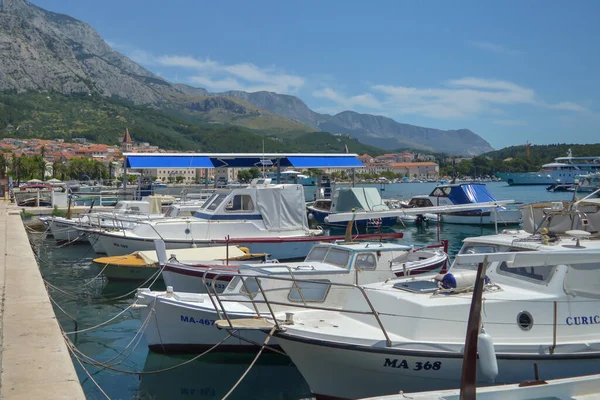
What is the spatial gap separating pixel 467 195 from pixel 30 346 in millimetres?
35513

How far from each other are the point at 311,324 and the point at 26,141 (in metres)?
199

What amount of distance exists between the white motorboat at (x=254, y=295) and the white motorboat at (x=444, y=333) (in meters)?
1.36

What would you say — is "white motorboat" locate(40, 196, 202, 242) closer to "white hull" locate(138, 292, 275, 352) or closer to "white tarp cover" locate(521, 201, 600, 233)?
"white hull" locate(138, 292, 275, 352)

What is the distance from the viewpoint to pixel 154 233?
71.2 feet

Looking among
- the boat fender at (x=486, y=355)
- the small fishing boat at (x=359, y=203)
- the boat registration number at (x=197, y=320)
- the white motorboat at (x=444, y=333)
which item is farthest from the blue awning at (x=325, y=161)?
the boat fender at (x=486, y=355)

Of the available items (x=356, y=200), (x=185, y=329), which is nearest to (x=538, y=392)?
(x=185, y=329)

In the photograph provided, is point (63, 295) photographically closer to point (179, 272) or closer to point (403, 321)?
point (179, 272)

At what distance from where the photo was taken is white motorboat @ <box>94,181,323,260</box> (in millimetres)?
21188

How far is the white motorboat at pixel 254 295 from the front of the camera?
35.3 ft

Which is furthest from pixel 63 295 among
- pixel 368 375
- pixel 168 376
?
pixel 368 375

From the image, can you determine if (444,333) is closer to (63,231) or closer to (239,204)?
(239,204)

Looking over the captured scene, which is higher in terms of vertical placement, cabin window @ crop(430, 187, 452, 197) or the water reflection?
cabin window @ crop(430, 187, 452, 197)

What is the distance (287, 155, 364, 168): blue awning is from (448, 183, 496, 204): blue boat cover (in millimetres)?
7552

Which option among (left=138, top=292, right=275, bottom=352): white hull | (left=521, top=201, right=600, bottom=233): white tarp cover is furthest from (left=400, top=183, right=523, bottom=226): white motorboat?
(left=138, top=292, right=275, bottom=352): white hull
